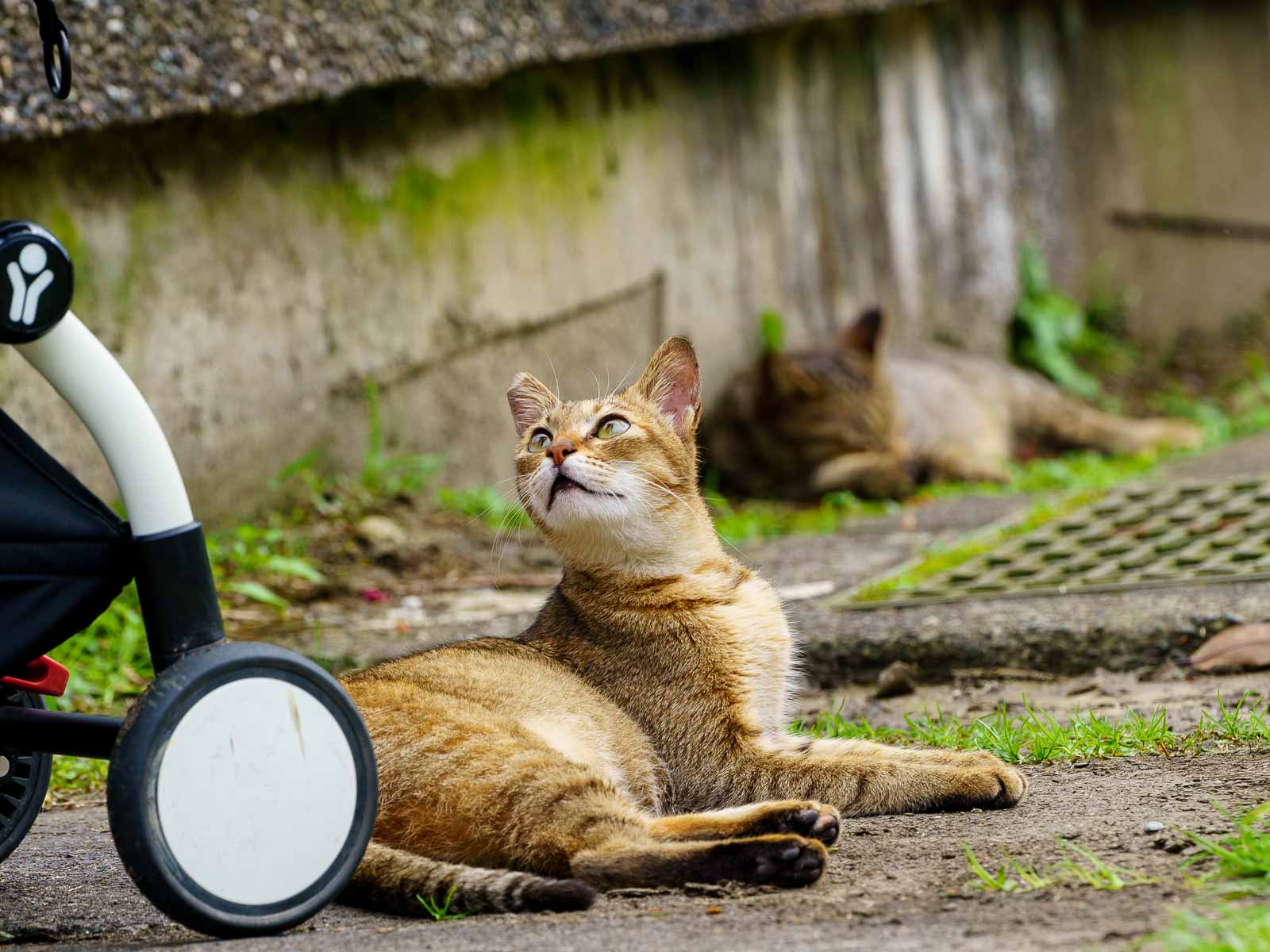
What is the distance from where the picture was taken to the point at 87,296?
532 cm

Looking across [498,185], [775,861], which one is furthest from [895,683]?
[498,185]

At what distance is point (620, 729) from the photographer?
10.7 feet

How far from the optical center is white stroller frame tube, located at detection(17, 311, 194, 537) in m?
2.34

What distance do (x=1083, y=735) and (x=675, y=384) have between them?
4.23 feet

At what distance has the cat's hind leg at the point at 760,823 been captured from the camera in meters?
2.70

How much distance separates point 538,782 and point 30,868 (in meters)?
1.20

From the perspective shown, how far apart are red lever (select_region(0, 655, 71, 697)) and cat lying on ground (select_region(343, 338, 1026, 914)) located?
22.9 inches

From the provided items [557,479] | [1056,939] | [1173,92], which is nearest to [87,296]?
[557,479]

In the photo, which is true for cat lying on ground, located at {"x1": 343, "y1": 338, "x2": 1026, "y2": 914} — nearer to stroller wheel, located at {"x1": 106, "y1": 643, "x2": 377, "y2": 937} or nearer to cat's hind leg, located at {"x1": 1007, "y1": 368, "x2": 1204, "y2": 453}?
stroller wheel, located at {"x1": 106, "y1": 643, "x2": 377, "y2": 937}

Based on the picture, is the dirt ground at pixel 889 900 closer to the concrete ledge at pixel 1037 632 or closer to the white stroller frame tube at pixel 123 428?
the white stroller frame tube at pixel 123 428

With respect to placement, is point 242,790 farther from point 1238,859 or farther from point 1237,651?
point 1237,651

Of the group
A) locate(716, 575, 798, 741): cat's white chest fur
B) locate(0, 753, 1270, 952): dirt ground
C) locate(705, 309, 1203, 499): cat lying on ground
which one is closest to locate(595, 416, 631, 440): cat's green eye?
locate(716, 575, 798, 741): cat's white chest fur

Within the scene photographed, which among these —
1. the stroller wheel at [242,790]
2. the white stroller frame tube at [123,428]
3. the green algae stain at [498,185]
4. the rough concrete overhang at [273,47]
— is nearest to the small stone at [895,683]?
the stroller wheel at [242,790]

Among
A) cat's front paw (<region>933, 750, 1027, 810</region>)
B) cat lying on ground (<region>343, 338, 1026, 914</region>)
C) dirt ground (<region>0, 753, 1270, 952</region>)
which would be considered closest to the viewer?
dirt ground (<region>0, 753, 1270, 952</region>)
